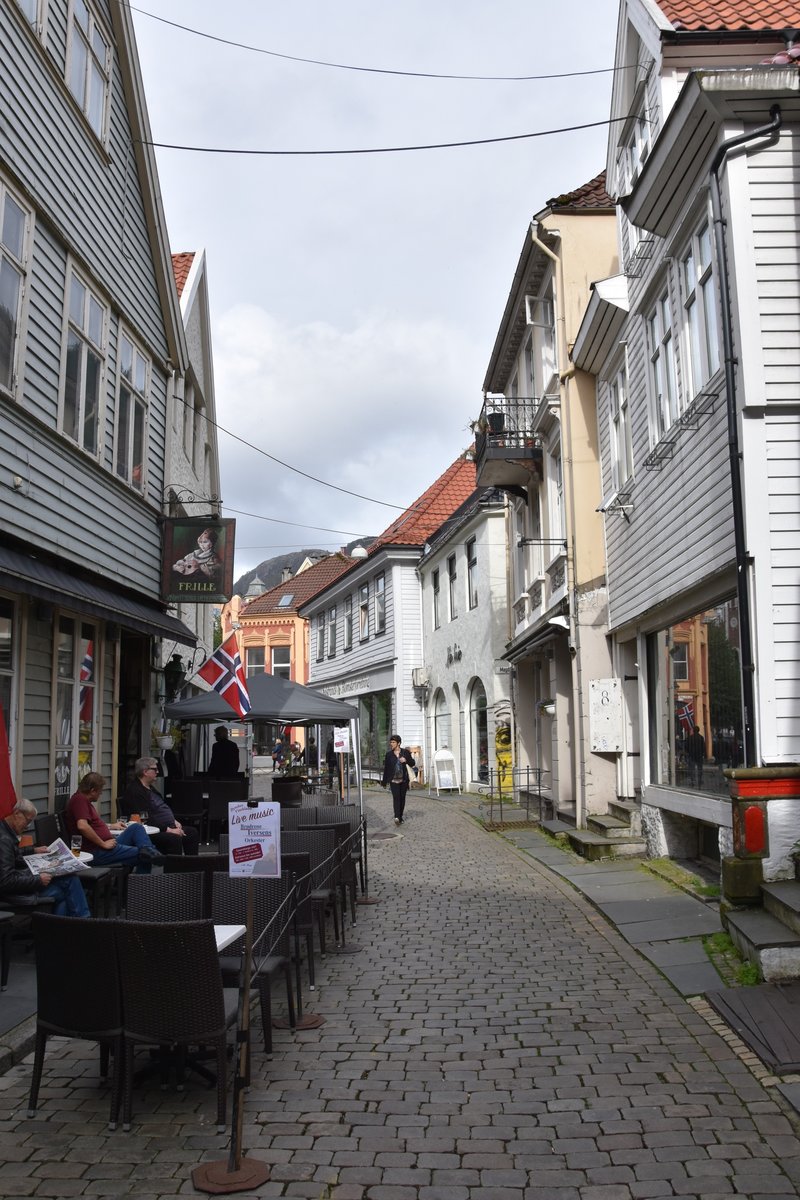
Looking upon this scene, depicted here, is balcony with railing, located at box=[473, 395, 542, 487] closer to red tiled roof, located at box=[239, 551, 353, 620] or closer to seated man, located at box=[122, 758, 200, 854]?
seated man, located at box=[122, 758, 200, 854]

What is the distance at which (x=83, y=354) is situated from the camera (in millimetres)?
11523

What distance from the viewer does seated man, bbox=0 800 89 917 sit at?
7281 millimetres

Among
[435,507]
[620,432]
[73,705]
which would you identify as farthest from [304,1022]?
[435,507]

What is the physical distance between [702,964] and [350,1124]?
3.58 metres

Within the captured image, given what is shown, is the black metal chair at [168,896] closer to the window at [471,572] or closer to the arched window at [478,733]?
the arched window at [478,733]

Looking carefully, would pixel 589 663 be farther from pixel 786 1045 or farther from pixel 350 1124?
pixel 350 1124

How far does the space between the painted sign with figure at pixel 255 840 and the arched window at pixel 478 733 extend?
19132 mm

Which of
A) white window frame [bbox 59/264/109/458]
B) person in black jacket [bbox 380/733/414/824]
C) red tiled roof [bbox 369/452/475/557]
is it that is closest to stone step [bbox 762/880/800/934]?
white window frame [bbox 59/264/109/458]

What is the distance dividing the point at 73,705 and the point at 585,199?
1156cm

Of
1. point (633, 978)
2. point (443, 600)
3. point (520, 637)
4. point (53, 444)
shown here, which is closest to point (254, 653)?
point (443, 600)

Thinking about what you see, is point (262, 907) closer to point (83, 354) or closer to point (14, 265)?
point (14, 265)

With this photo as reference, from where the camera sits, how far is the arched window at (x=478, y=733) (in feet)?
83.4

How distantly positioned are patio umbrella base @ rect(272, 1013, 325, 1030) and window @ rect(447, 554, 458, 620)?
69.2ft

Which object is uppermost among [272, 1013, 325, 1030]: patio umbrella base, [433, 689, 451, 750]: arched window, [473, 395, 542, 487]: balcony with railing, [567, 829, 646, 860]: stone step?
[473, 395, 542, 487]: balcony with railing
